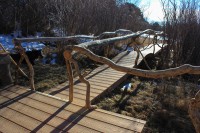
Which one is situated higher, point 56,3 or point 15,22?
point 56,3

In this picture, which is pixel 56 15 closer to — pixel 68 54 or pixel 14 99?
pixel 14 99

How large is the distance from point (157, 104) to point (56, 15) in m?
6.15

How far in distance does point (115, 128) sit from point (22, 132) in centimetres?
108

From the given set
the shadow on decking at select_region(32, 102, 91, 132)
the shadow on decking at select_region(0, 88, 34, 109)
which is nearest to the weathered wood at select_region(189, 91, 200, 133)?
the shadow on decking at select_region(32, 102, 91, 132)

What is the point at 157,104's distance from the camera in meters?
4.50

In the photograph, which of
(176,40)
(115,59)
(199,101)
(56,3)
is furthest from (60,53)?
(199,101)

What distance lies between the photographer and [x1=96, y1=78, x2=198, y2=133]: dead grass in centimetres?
380

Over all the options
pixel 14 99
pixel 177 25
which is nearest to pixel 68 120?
pixel 14 99

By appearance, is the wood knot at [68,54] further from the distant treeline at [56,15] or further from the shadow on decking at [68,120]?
the distant treeline at [56,15]

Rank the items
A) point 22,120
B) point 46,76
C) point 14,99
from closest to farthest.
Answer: point 22,120 < point 14,99 < point 46,76

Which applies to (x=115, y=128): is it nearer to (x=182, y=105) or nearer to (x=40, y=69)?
(x=182, y=105)

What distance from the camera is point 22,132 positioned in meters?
2.62

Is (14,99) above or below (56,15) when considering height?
below

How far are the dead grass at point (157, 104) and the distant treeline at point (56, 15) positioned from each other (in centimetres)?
395
